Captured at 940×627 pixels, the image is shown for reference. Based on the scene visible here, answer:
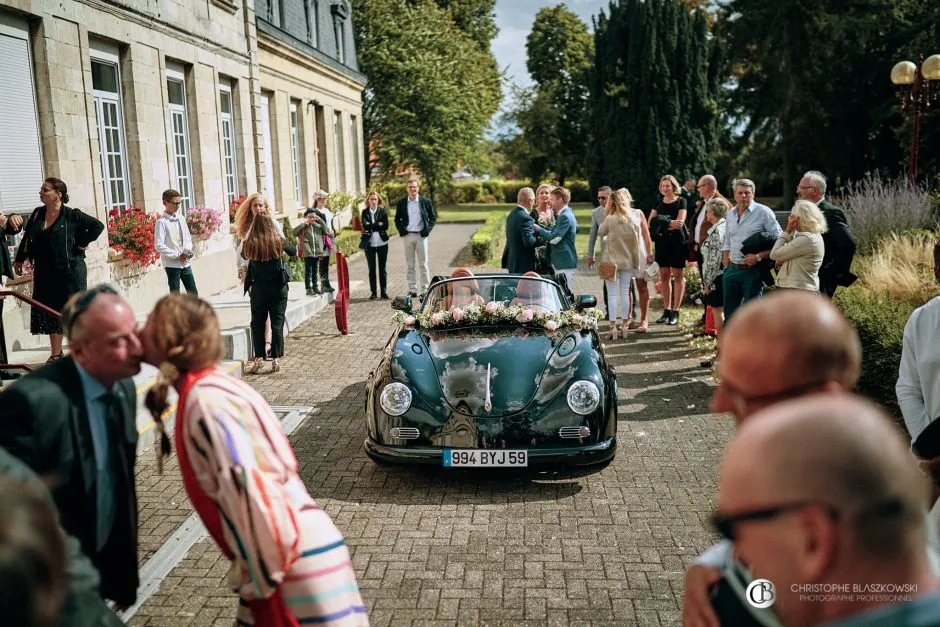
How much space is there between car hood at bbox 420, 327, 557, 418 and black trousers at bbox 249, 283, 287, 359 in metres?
3.49

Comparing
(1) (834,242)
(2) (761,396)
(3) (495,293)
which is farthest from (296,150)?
(2) (761,396)

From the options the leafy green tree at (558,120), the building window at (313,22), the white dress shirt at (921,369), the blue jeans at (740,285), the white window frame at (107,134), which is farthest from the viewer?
the leafy green tree at (558,120)

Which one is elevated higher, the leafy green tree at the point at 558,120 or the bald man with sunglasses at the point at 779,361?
the leafy green tree at the point at 558,120

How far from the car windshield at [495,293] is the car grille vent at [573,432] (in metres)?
1.66

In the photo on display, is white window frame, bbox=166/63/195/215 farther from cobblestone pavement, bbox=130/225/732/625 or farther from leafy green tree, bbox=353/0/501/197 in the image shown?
leafy green tree, bbox=353/0/501/197

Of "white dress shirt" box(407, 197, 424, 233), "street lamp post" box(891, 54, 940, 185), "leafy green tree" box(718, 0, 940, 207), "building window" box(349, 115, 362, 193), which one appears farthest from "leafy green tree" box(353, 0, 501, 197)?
"white dress shirt" box(407, 197, 424, 233)

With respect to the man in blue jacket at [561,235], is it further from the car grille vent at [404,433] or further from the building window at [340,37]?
the building window at [340,37]

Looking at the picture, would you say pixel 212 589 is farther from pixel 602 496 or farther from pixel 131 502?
pixel 602 496

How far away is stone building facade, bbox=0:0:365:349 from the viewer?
10492 mm

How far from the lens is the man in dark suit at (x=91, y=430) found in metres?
2.51

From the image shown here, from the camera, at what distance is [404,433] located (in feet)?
19.8

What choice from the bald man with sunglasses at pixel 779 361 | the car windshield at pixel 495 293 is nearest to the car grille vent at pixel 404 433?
the car windshield at pixel 495 293

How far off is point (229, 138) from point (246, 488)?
17524 mm

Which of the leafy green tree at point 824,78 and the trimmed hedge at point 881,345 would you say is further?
the leafy green tree at point 824,78
